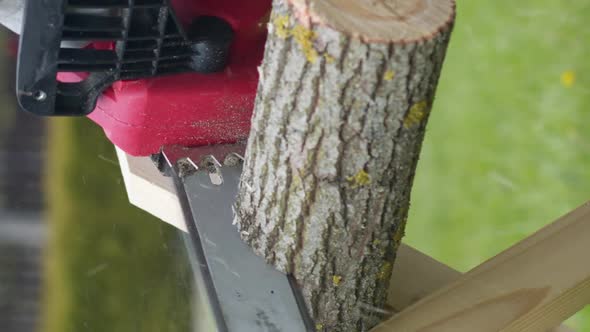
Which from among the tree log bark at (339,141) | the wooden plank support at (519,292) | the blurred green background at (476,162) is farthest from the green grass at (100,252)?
the wooden plank support at (519,292)

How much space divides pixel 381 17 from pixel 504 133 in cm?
190

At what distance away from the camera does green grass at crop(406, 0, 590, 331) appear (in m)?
2.78

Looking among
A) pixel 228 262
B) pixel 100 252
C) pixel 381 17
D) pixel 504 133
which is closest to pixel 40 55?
pixel 228 262

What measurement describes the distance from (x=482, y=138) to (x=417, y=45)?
75.3 inches

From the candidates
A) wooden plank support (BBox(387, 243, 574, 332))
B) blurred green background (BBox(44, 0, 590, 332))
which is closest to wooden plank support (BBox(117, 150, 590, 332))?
wooden plank support (BBox(387, 243, 574, 332))

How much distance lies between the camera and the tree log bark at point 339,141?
3.57ft

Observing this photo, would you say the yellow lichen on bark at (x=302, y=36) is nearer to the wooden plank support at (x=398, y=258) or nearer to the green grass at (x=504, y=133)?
the wooden plank support at (x=398, y=258)

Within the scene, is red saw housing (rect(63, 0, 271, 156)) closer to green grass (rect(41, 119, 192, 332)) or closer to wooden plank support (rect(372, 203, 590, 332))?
green grass (rect(41, 119, 192, 332))

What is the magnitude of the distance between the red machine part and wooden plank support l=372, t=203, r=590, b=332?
0.50m

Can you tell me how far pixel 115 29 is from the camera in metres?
1.41

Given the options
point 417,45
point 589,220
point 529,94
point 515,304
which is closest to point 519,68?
point 529,94

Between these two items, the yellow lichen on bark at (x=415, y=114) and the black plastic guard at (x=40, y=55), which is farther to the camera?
the black plastic guard at (x=40, y=55)

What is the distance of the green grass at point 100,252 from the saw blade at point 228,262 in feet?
1.13

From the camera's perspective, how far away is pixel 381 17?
3.67 ft
